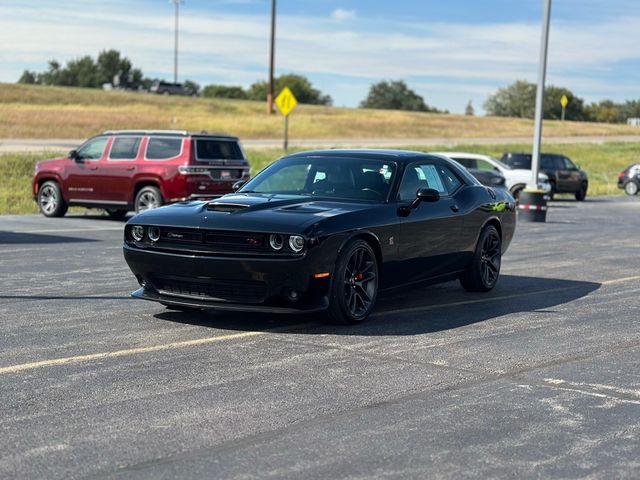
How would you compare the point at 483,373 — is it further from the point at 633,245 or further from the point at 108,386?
the point at 633,245

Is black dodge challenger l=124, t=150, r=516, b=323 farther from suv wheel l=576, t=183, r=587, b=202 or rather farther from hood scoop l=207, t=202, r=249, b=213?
suv wheel l=576, t=183, r=587, b=202

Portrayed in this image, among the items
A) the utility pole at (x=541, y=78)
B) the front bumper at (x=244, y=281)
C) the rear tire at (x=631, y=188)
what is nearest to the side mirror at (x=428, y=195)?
the front bumper at (x=244, y=281)

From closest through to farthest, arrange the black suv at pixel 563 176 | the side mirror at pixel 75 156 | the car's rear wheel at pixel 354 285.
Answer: the car's rear wheel at pixel 354 285, the side mirror at pixel 75 156, the black suv at pixel 563 176

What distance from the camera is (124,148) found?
72.5 feet

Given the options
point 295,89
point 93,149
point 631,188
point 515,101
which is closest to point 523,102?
point 515,101

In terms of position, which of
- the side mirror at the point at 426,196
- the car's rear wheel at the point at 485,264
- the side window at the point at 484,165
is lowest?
the car's rear wheel at the point at 485,264

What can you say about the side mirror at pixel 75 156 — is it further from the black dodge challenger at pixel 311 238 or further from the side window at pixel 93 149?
the black dodge challenger at pixel 311 238

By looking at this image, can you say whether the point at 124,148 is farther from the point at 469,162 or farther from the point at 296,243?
the point at 296,243

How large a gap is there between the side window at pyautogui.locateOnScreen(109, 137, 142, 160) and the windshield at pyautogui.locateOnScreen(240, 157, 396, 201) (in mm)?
11961

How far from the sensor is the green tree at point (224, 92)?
14968 cm

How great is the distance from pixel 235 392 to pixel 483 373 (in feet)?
5.79

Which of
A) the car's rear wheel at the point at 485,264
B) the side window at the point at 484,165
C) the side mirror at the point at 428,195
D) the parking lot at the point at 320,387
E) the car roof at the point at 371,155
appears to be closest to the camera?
the parking lot at the point at 320,387

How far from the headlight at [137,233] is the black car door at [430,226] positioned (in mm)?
2262

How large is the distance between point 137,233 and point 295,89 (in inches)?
5451
